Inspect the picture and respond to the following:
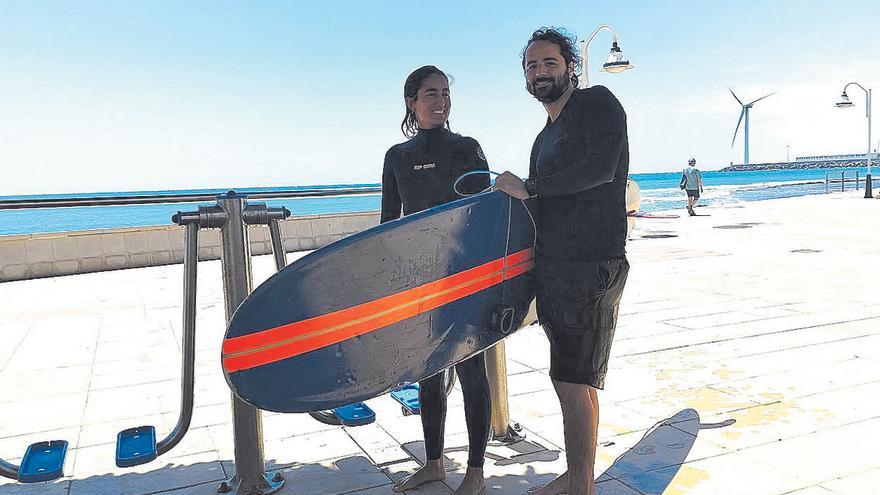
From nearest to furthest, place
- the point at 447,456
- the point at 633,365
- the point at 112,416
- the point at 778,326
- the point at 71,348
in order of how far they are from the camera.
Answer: the point at 447,456
the point at 112,416
the point at 633,365
the point at 778,326
the point at 71,348

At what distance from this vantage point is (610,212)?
2.46 metres

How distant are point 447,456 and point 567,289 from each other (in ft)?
4.26

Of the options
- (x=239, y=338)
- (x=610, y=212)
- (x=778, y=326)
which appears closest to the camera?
(x=239, y=338)

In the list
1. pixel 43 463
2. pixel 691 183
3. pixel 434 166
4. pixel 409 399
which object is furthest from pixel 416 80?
pixel 691 183

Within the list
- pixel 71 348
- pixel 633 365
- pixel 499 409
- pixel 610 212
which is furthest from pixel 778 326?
pixel 71 348

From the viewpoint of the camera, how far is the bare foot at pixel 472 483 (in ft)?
Result: 9.37

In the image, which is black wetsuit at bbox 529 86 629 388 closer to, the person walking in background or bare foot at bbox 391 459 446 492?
bare foot at bbox 391 459 446 492

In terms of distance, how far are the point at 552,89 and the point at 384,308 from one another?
99 cm

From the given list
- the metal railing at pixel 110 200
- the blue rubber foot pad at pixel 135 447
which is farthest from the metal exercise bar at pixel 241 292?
the blue rubber foot pad at pixel 135 447

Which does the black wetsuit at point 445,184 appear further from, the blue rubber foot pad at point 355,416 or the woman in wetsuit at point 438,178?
the blue rubber foot pad at point 355,416

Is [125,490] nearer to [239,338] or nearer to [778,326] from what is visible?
[239,338]

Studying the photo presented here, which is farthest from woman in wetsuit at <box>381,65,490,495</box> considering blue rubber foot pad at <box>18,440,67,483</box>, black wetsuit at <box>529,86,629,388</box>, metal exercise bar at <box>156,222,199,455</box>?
blue rubber foot pad at <box>18,440,67,483</box>

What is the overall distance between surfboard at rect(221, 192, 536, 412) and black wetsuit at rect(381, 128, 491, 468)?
0.82 ft

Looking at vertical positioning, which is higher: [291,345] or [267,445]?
[291,345]
